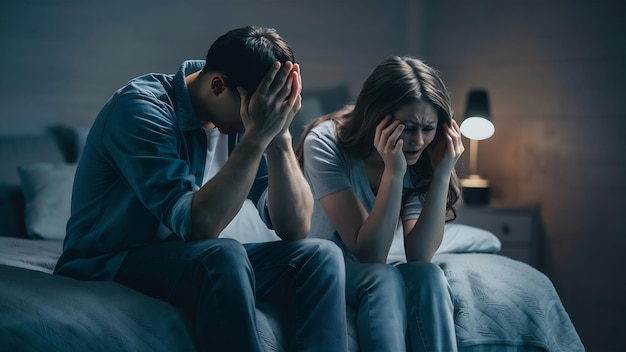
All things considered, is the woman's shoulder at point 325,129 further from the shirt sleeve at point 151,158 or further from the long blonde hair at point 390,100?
the shirt sleeve at point 151,158

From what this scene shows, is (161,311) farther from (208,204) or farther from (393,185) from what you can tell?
(393,185)

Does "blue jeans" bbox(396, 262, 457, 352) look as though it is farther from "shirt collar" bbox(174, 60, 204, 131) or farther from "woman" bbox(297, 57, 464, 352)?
"shirt collar" bbox(174, 60, 204, 131)

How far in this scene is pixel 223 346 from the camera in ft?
3.99

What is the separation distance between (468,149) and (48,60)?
1.77m

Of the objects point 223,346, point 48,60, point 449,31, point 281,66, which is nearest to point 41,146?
point 48,60

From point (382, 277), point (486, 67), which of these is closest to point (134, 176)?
point (382, 277)

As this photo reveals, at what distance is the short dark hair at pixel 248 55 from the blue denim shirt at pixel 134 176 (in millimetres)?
111

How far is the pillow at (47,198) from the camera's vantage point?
220 centimetres

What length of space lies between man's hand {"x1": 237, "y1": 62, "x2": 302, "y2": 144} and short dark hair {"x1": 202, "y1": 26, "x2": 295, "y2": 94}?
0.07 feet

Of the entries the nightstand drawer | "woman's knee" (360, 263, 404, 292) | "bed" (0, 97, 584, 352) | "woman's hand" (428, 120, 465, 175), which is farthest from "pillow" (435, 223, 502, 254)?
the nightstand drawer

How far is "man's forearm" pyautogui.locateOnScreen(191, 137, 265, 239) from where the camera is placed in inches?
51.9

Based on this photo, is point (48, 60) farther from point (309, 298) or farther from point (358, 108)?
point (309, 298)

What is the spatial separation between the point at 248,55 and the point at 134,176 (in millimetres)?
322

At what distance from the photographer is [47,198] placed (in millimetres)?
2227
